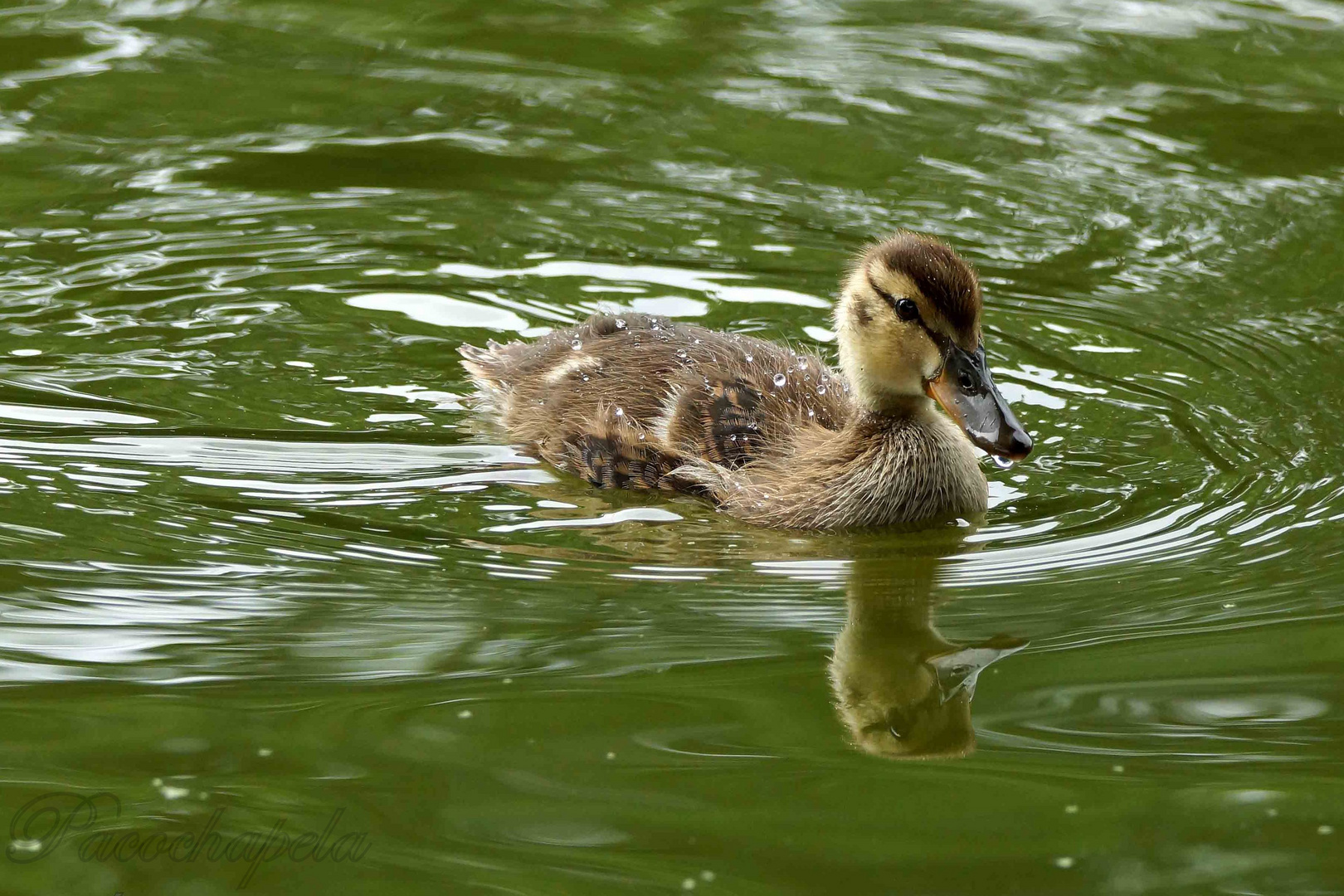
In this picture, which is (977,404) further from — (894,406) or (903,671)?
(903,671)

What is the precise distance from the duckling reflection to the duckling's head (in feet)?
1.65

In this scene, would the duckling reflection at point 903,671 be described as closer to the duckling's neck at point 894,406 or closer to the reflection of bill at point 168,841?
the duckling's neck at point 894,406

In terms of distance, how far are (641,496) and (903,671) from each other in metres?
1.58

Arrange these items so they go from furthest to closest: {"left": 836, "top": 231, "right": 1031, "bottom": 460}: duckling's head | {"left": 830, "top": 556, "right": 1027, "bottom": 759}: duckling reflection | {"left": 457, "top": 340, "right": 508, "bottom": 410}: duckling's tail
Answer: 1. {"left": 457, "top": 340, "right": 508, "bottom": 410}: duckling's tail
2. {"left": 836, "top": 231, "right": 1031, "bottom": 460}: duckling's head
3. {"left": 830, "top": 556, "right": 1027, "bottom": 759}: duckling reflection

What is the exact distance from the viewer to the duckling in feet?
16.3

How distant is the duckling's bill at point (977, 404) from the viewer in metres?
4.73

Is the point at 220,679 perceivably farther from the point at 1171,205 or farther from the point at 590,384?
the point at 1171,205

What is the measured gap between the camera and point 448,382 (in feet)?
20.3

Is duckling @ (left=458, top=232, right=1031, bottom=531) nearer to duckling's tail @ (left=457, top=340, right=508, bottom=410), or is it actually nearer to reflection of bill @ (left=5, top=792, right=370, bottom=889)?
duckling's tail @ (left=457, top=340, right=508, bottom=410)

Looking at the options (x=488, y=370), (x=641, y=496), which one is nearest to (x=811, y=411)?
(x=641, y=496)

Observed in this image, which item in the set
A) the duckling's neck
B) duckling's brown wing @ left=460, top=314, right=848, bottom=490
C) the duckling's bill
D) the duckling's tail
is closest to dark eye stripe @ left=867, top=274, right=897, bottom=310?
the duckling's bill

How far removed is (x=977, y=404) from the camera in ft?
15.9

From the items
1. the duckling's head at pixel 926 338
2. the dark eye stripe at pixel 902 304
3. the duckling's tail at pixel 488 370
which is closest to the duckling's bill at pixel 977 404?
the duckling's head at pixel 926 338

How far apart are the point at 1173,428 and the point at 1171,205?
2081 millimetres
